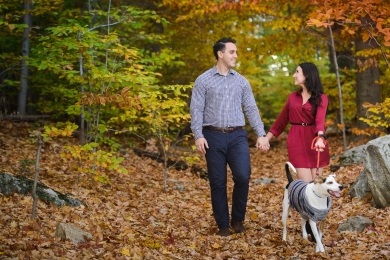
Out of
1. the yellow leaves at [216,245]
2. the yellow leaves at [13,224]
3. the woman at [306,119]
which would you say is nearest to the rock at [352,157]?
the woman at [306,119]

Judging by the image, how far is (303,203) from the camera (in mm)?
5383

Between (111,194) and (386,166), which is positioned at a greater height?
(386,166)

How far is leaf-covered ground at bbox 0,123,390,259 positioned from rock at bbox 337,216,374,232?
0.11 meters

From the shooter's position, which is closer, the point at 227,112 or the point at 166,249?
the point at 166,249

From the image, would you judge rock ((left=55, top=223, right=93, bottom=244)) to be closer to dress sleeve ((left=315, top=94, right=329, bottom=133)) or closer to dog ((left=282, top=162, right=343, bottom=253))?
dog ((left=282, top=162, right=343, bottom=253))

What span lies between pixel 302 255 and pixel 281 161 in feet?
30.8

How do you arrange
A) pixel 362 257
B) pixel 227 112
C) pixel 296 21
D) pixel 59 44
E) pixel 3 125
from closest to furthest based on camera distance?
pixel 362 257 < pixel 227 112 < pixel 59 44 < pixel 3 125 < pixel 296 21

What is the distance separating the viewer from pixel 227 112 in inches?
244

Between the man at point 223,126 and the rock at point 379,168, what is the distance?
1887 mm

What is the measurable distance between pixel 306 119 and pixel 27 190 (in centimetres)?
394

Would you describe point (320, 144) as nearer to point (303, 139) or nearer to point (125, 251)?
point (303, 139)

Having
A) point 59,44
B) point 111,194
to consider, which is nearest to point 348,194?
point 111,194

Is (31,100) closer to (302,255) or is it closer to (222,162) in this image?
(222,162)

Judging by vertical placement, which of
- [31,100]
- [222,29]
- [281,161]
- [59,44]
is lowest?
[281,161]
